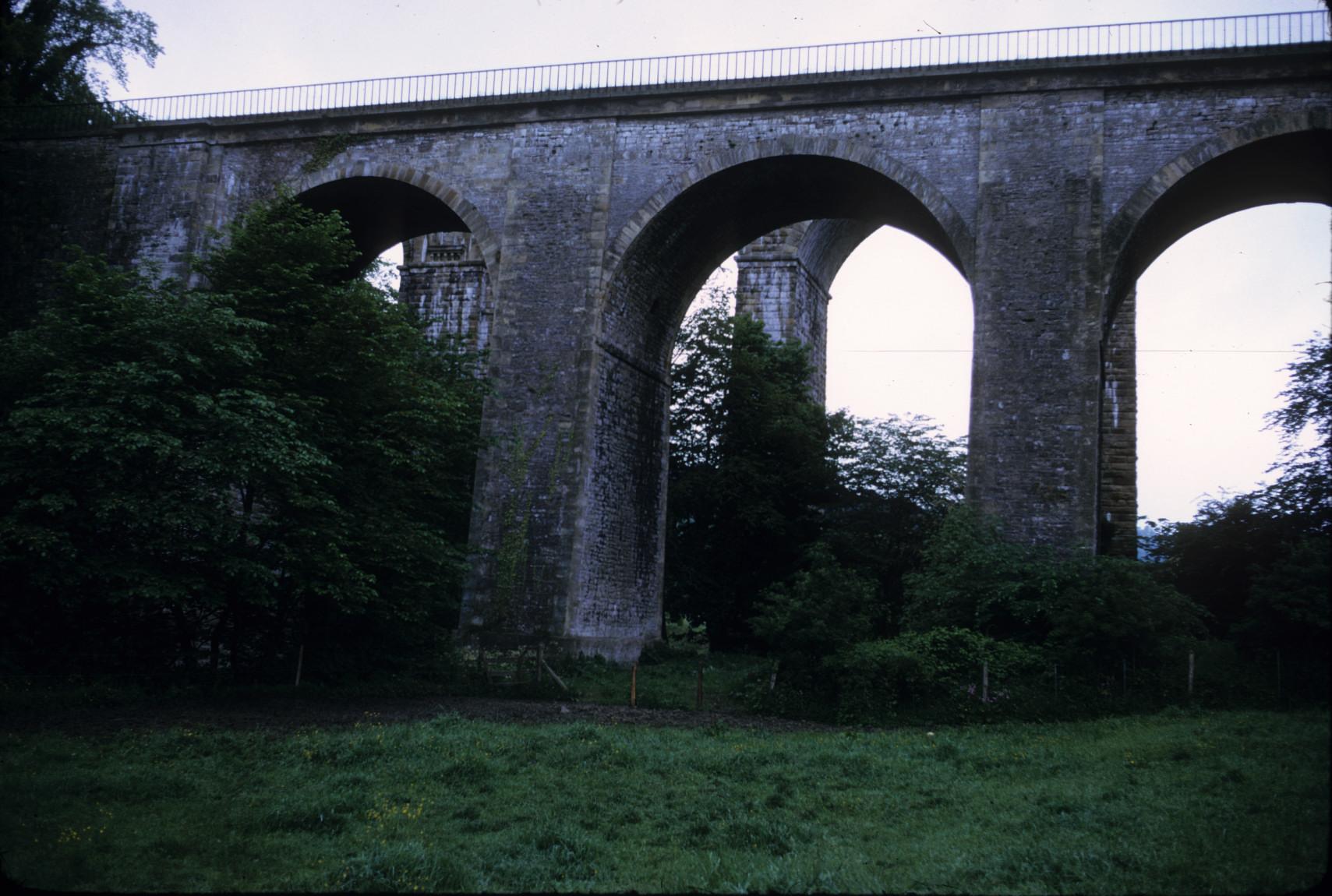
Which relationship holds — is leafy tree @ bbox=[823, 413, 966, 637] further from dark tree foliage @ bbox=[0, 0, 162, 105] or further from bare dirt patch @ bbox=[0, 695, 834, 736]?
dark tree foliage @ bbox=[0, 0, 162, 105]

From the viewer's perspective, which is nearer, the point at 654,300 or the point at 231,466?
the point at 231,466

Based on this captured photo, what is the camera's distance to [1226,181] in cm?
2012

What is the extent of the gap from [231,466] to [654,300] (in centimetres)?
1037

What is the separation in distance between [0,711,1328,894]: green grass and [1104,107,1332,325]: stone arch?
9.04 meters

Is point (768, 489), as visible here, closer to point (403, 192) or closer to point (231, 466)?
point (403, 192)

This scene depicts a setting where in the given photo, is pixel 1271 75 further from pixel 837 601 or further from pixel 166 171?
pixel 166 171

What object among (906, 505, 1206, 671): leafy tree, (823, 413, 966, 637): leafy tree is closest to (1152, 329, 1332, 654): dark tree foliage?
(906, 505, 1206, 671): leafy tree

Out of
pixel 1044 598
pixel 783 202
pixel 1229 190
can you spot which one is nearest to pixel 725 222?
pixel 783 202

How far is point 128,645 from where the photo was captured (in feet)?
55.9

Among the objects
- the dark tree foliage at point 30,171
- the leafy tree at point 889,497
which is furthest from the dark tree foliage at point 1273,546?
the dark tree foliage at point 30,171

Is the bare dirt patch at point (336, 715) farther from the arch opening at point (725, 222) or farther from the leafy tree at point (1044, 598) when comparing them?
the arch opening at point (725, 222)

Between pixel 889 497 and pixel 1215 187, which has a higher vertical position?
pixel 1215 187

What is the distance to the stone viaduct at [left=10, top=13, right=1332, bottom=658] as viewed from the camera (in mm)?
18984

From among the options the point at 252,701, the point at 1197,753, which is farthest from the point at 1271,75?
the point at 252,701
